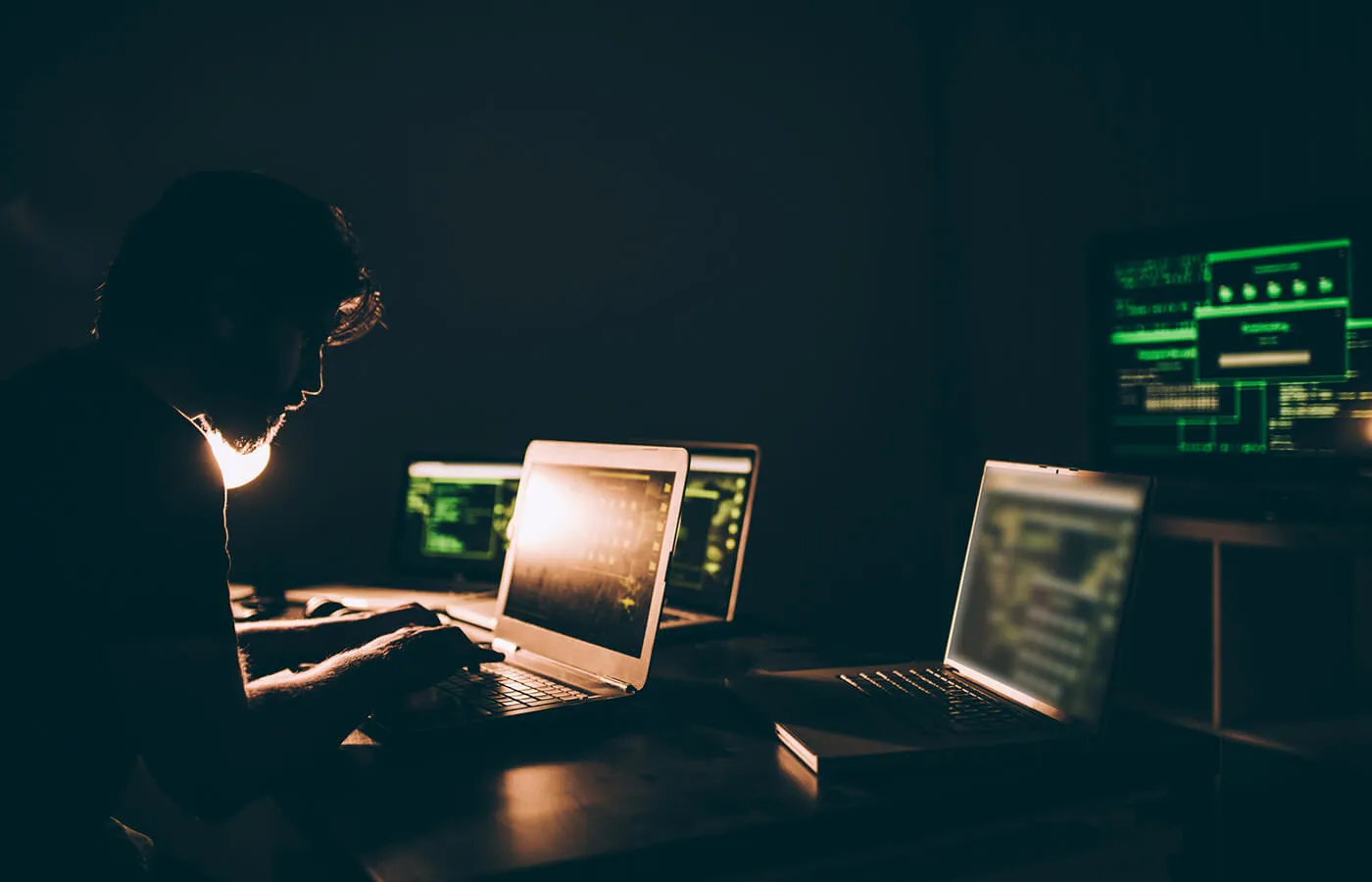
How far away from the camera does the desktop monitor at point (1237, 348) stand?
157 centimetres

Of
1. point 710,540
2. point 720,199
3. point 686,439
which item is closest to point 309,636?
point 710,540

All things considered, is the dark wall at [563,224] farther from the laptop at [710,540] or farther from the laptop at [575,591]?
the laptop at [575,591]

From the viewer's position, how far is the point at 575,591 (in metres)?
1.49

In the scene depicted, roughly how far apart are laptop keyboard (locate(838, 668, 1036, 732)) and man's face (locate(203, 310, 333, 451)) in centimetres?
84

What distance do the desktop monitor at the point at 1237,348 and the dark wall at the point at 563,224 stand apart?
1.18m

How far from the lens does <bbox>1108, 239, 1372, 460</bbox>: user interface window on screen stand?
157cm

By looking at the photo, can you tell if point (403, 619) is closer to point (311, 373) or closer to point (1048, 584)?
point (311, 373)

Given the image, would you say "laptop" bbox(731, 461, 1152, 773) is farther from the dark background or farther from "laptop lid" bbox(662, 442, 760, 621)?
the dark background

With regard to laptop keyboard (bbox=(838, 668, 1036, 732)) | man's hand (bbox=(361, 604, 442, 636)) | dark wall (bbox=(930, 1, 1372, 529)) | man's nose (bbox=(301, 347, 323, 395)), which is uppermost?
dark wall (bbox=(930, 1, 1372, 529))

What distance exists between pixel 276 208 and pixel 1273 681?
1.66 m

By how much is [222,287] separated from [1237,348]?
159 centimetres

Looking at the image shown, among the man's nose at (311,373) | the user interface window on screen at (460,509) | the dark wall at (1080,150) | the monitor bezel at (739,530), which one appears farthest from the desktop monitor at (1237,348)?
the man's nose at (311,373)

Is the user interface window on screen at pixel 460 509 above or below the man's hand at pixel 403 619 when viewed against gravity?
above

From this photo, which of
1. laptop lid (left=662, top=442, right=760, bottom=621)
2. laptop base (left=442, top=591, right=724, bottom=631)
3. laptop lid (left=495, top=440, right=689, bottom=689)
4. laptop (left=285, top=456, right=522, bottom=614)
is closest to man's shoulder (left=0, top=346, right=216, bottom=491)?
laptop lid (left=495, top=440, right=689, bottom=689)
